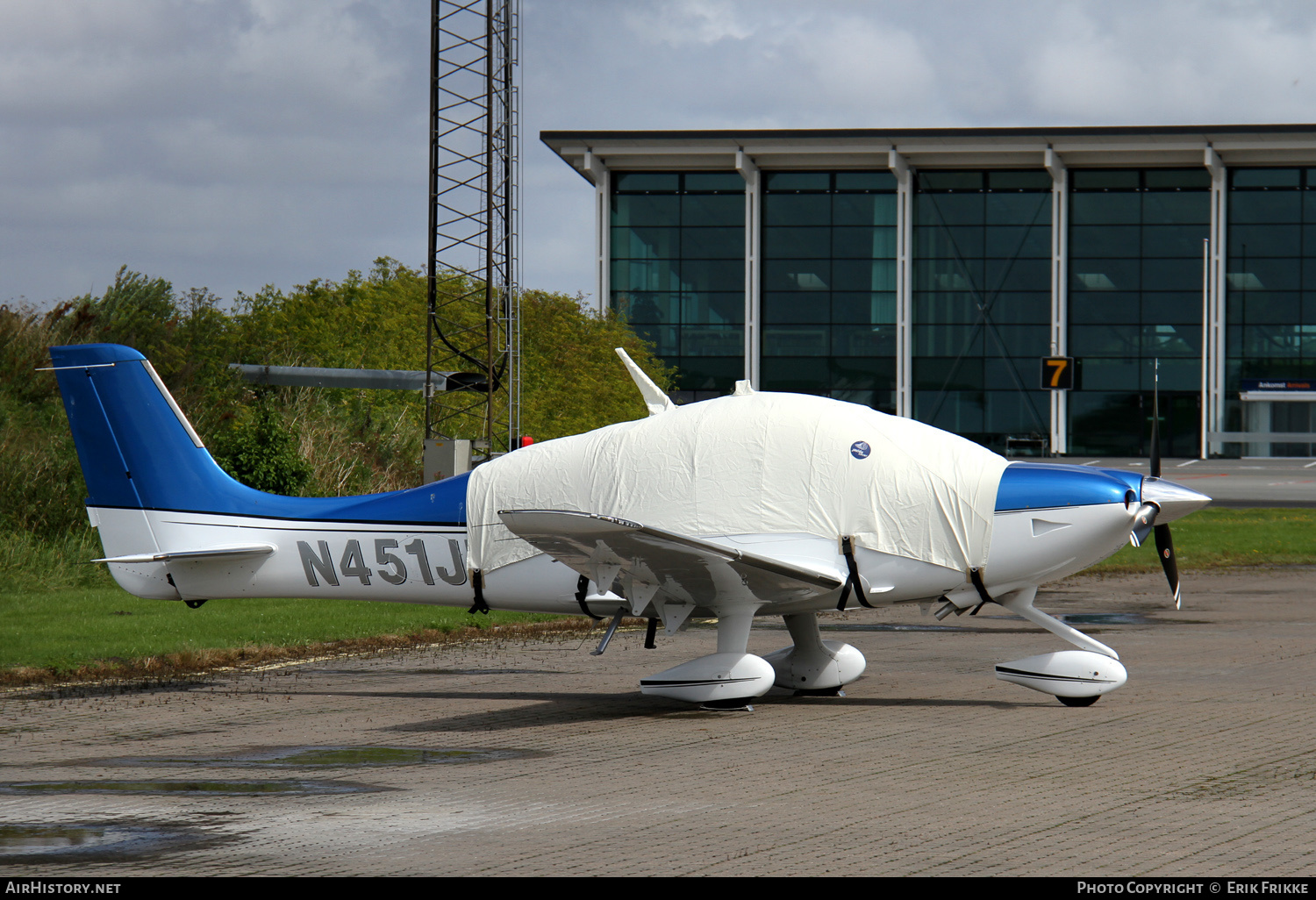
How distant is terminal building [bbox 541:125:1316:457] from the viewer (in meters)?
56.2

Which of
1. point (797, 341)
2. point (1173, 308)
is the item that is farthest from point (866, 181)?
point (1173, 308)

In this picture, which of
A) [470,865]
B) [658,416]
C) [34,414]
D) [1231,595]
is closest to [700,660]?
[658,416]

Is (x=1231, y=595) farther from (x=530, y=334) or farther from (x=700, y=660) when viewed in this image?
(x=530, y=334)

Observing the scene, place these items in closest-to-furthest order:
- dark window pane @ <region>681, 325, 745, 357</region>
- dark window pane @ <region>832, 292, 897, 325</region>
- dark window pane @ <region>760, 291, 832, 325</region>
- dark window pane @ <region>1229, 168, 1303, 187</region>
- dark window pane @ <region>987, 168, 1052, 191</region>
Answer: dark window pane @ <region>1229, 168, 1303, 187</region> → dark window pane @ <region>987, 168, 1052, 191</region> → dark window pane @ <region>832, 292, 897, 325</region> → dark window pane @ <region>760, 291, 832, 325</region> → dark window pane @ <region>681, 325, 745, 357</region>

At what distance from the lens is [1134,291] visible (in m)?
57.0

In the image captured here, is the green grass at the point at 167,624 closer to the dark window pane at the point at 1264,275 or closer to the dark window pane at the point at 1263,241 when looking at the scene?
the dark window pane at the point at 1264,275

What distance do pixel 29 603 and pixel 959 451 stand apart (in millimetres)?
12491

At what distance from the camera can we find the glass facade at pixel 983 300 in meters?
57.3

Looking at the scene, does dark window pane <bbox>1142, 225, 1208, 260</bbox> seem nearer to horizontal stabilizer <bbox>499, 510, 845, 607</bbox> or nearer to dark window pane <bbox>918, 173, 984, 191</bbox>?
dark window pane <bbox>918, 173, 984, 191</bbox>

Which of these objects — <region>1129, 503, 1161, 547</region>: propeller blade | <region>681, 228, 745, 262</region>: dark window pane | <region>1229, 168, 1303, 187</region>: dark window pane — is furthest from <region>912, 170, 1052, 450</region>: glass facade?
<region>1129, 503, 1161, 547</region>: propeller blade

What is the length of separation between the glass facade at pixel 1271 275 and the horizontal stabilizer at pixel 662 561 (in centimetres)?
5151

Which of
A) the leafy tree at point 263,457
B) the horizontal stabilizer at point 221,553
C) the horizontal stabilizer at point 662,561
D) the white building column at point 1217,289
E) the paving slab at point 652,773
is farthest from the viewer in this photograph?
the white building column at point 1217,289

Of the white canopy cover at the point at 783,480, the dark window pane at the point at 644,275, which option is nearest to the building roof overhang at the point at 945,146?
the dark window pane at the point at 644,275

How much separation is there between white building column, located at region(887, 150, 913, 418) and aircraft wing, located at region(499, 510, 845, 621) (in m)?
47.2
